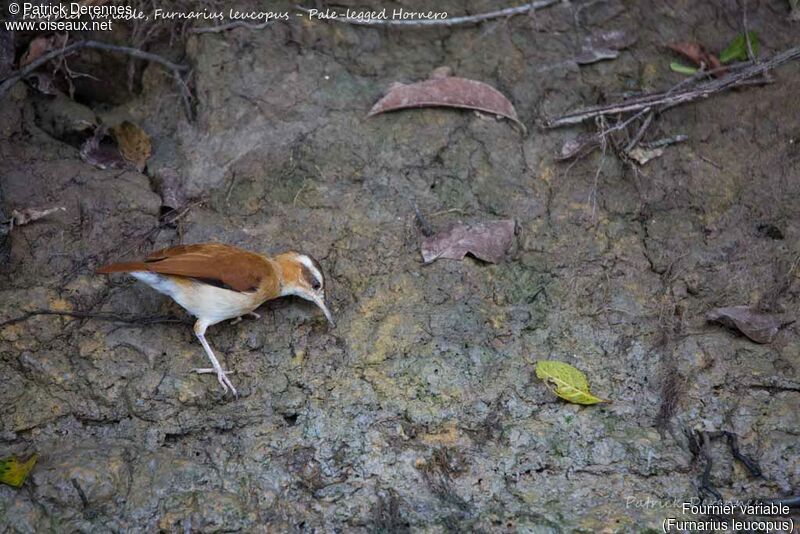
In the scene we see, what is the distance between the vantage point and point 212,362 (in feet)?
16.9

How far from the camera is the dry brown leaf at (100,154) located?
19.5 feet

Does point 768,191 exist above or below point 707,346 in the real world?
above

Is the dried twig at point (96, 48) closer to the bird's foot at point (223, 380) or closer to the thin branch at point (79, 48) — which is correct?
the thin branch at point (79, 48)

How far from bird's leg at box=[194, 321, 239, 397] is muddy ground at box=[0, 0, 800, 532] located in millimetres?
75

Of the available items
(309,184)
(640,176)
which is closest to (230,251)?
(309,184)

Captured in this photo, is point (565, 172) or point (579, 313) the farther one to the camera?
point (565, 172)

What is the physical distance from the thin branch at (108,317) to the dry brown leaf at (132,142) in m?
1.22

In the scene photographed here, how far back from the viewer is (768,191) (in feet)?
19.4

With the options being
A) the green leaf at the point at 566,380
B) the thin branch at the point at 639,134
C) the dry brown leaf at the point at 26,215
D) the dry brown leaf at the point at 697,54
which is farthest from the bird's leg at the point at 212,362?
the dry brown leaf at the point at 697,54

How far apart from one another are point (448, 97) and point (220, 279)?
7.13ft

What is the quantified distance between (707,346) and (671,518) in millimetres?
1200

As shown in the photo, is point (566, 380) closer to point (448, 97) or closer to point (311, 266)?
point (311, 266)

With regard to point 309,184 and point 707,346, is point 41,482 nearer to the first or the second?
point 309,184

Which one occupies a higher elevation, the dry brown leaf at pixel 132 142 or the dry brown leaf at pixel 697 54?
the dry brown leaf at pixel 697 54
